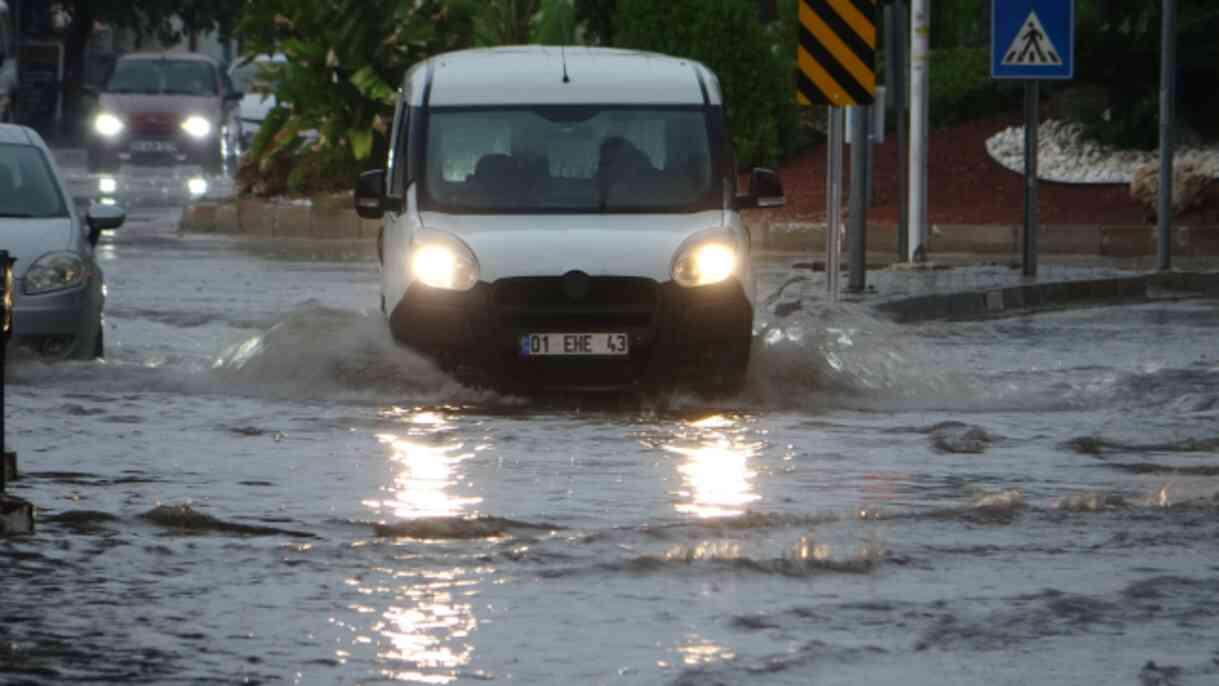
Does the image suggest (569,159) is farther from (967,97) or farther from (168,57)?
(168,57)

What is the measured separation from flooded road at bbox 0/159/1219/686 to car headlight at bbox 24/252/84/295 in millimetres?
411

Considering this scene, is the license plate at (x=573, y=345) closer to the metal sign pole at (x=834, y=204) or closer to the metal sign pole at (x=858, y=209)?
the metal sign pole at (x=834, y=204)

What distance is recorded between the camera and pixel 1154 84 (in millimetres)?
33938

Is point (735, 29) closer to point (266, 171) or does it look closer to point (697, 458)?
point (266, 171)

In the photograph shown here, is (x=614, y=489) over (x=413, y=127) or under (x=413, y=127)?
under

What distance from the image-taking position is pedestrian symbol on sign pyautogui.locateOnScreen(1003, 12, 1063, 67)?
2555 centimetres

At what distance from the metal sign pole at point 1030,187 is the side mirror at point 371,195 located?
9.82 m

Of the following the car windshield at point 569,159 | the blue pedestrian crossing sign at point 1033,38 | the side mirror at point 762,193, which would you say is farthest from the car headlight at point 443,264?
the blue pedestrian crossing sign at point 1033,38

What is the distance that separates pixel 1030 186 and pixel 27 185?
10.6 meters

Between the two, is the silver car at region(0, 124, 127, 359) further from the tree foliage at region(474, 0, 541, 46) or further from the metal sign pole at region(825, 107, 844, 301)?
the tree foliage at region(474, 0, 541, 46)

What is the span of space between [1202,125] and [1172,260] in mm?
6041

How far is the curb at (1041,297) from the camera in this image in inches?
875

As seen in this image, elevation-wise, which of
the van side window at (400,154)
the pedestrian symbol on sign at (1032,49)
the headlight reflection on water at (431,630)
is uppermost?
the pedestrian symbol on sign at (1032,49)

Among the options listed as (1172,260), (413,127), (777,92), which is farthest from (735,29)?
(413,127)
